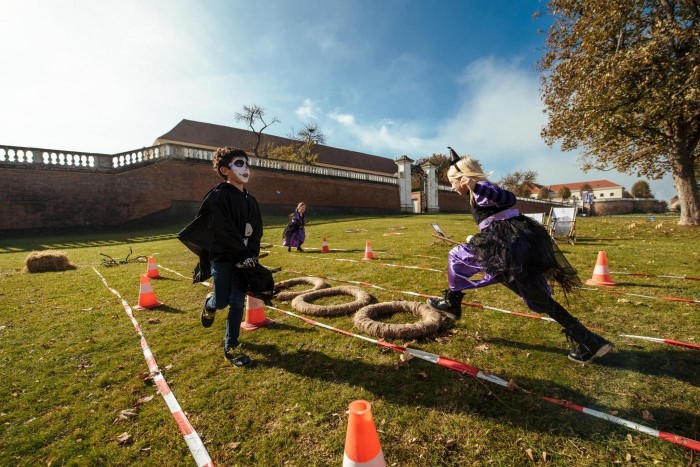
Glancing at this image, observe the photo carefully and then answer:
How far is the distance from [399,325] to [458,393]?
125 cm

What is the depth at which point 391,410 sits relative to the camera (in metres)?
2.55

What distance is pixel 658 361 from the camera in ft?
10.1

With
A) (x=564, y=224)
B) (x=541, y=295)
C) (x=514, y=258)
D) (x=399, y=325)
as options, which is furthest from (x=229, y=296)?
(x=564, y=224)

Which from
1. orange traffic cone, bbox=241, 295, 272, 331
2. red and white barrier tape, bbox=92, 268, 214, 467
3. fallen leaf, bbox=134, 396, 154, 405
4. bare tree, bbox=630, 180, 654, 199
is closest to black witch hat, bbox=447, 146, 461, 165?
orange traffic cone, bbox=241, 295, 272, 331

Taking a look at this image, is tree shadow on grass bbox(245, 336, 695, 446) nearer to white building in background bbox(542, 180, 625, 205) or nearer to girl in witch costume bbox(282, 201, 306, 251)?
girl in witch costume bbox(282, 201, 306, 251)

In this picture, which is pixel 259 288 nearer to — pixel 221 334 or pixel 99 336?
pixel 221 334

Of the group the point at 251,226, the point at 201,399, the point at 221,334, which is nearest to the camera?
the point at 201,399

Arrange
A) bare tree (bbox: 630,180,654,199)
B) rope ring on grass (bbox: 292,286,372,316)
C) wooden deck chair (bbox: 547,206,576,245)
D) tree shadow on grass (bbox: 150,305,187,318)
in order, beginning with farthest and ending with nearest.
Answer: bare tree (bbox: 630,180,654,199), wooden deck chair (bbox: 547,206,576,245), tree shadow on grass (bbox: 150,305,187,318), rope ring on grass (bbox: 292,286,372,316)

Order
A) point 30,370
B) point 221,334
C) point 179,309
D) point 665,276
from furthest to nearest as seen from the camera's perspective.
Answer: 1. point 665,276
2. point 179,309
3. point 221,334
4. point 30,370

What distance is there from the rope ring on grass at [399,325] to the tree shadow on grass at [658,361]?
1.05 metres

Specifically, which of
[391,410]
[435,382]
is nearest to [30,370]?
[391,410]

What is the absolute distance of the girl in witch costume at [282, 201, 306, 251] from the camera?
11508 millimetres

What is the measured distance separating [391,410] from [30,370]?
3850mm

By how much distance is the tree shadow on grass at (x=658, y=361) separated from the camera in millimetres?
Answer: 2846
